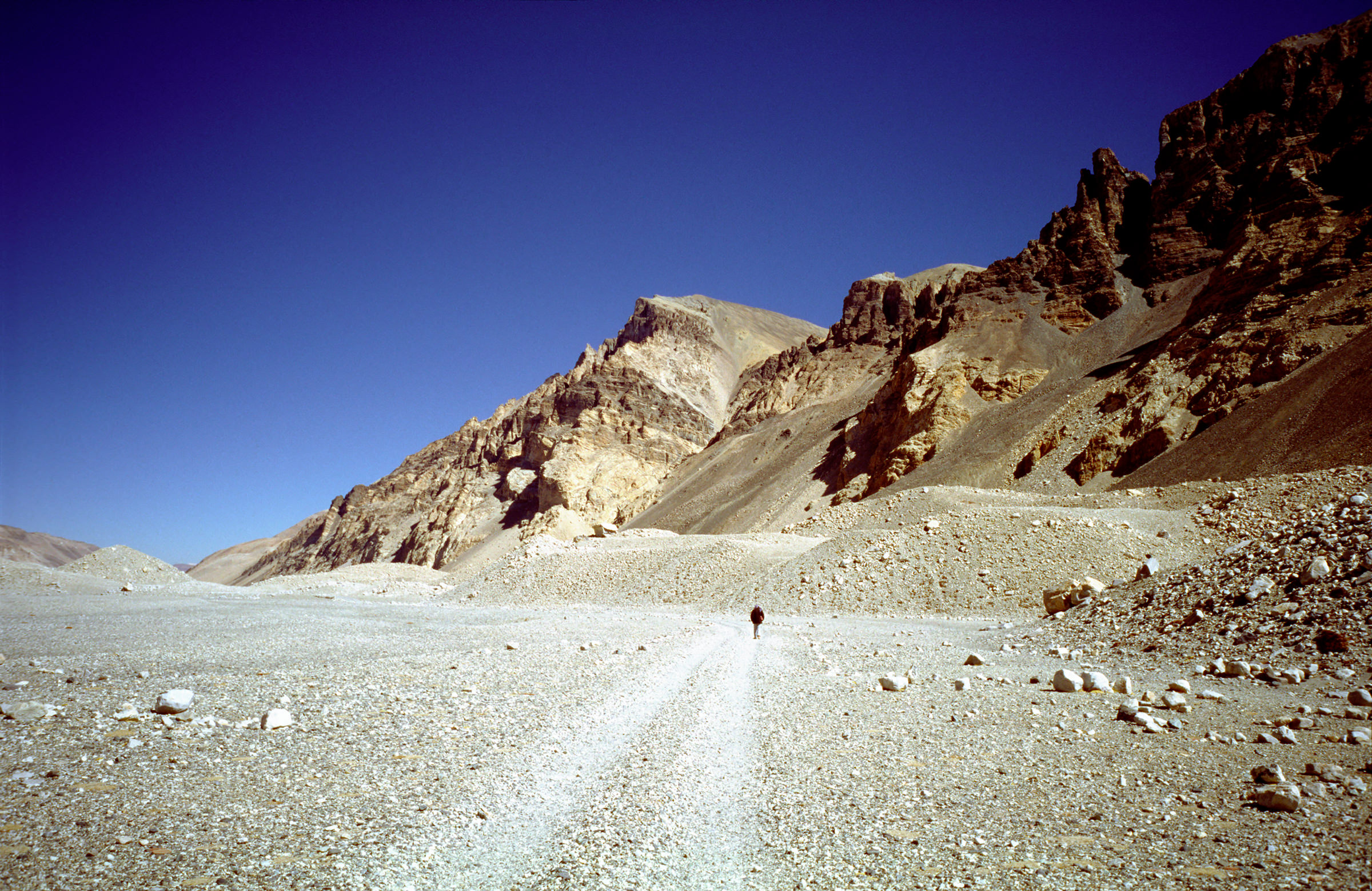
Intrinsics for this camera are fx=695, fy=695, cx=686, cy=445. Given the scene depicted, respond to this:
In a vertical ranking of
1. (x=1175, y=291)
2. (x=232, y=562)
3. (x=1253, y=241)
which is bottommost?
(x=232, y=562)

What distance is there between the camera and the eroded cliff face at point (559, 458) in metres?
97.2

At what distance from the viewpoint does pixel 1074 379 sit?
5478 centimetres

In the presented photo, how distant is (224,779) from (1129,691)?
9384 millimetres

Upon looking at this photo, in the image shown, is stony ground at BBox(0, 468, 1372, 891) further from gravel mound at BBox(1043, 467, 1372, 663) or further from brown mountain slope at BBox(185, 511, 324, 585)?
brown mountain slope at BBox(185, 511, 324, 585)

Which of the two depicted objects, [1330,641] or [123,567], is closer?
[1330,641]

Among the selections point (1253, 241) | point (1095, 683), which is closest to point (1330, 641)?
point (1095, 683)

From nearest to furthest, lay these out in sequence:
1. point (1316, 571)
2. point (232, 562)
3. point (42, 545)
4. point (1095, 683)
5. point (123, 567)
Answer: point (1095, 683) → point (1316, 571) → point (123, 567) → point (42, 545) → point (232, 562)

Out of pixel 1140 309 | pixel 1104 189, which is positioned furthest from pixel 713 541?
pixel 1104 189

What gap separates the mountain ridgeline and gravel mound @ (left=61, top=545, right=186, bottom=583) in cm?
4218

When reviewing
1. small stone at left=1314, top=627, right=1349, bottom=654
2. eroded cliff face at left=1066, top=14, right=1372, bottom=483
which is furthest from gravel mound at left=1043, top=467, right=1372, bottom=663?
eroded cliff face at left=1066, top=14, right=1372, bottom=483

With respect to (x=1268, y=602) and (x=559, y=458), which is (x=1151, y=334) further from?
(x=559, y=458)

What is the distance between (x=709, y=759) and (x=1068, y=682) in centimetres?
559

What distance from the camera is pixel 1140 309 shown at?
6219cm

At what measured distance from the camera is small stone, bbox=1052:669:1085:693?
8.96 metres
